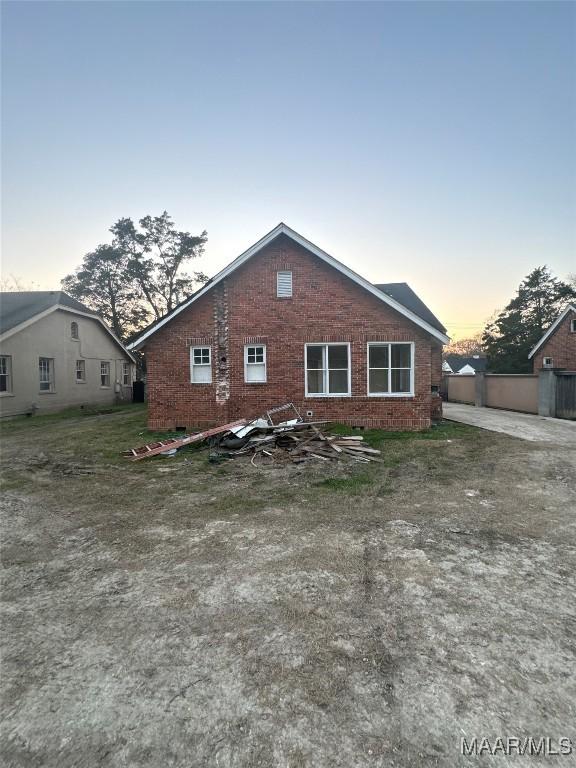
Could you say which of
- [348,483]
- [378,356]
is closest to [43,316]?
[378,356]

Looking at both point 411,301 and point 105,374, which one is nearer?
point 411,301

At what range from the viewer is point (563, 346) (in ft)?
89.7

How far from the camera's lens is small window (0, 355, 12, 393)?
57.5 ft

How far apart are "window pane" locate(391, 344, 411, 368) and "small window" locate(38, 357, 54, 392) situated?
17.9m

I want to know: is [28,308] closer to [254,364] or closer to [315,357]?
[254,364]

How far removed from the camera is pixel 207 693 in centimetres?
246

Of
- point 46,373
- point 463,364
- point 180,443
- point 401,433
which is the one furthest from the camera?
point 463,364

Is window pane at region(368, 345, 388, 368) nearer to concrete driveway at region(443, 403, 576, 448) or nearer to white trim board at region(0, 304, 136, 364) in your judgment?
concrete driveway at region(443, 403, 576, 448)

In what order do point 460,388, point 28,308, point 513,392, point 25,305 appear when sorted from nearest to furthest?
point 513,392, point 28,308, point 25,305, point 460,388

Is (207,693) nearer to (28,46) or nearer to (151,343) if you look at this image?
(151,343)

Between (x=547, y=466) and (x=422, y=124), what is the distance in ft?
40.4

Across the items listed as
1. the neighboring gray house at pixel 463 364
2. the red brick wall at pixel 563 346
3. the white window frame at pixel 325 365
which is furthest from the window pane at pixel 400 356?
the neighboring gray house at pixel 463 364

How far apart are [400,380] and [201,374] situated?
275 inches

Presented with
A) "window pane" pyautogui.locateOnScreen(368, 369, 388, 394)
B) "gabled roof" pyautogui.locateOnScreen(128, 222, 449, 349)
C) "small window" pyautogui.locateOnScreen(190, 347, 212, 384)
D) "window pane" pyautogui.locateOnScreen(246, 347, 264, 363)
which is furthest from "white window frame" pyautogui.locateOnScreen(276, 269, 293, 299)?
"window pane" pyautogui.locateOnScreen(368, 369, 388, 394)
